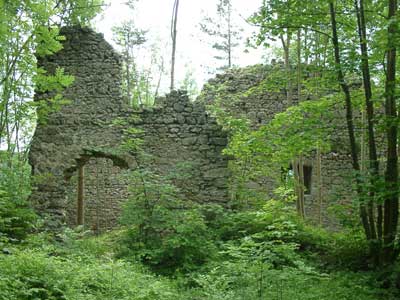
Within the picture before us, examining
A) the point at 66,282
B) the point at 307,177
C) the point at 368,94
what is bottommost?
the point at 66,282

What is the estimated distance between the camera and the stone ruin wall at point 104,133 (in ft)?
32.4

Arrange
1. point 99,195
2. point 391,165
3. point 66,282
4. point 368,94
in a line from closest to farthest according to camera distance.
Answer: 1. point 66,282
2. point 391,165
3. point 368,94
4. point 99,195

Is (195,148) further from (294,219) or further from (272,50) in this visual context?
(272,50)

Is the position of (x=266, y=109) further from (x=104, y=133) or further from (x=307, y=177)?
(x=104, y=133)

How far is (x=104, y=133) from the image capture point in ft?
33.1

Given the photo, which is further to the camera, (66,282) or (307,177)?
(307,177)

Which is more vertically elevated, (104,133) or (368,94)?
(368,94)

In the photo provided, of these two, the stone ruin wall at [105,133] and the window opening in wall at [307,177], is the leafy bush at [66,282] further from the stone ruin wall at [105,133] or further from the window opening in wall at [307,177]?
the window opening in wall at [307,177]

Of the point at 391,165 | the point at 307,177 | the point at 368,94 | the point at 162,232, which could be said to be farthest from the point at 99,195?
the point at 391,165

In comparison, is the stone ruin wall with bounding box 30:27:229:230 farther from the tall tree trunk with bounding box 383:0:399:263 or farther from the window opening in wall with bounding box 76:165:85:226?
the tall tree trunk with bounding box 383:0:399:263

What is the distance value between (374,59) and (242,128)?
14.5 feet

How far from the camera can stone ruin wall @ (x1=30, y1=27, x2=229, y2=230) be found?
9.88 metres

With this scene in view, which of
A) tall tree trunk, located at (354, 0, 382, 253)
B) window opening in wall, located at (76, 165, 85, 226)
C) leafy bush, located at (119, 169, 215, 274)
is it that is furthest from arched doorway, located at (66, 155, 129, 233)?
tall tree trunk, located at (354, 0, 382, 253)

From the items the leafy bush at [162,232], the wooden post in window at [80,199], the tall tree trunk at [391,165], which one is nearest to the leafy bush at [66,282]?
the leafy bush at [162,232]
